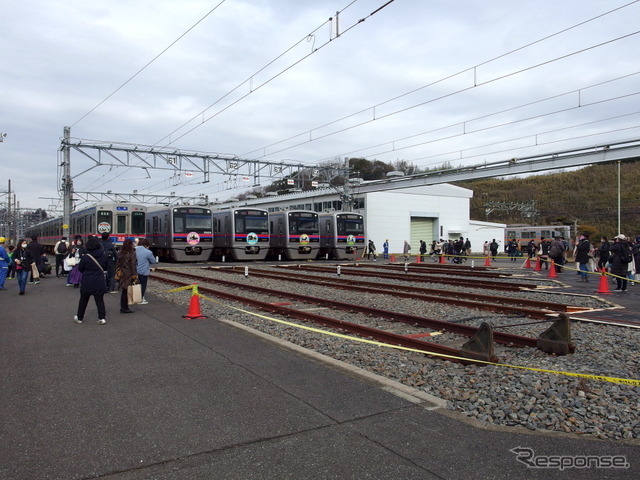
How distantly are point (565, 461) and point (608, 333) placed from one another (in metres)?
5.62

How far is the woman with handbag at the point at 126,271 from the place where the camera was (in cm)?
984

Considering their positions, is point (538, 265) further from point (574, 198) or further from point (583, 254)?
point (574, 198)

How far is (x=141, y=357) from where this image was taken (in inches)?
248

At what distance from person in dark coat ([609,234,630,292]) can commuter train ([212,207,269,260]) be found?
19535mm

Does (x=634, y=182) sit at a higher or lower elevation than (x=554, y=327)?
higher

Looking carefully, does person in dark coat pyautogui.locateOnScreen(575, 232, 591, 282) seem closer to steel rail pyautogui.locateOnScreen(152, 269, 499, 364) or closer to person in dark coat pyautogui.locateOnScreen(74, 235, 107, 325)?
steel rail pyautogui.locateOnScreen(152, 269, 499, 364)

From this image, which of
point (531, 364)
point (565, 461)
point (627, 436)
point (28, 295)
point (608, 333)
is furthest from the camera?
point (28, 295)

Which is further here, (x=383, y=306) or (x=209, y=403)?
(x=383, y=306)

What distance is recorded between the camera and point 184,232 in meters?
27.4

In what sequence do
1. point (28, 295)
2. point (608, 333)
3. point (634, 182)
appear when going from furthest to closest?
point (634, 182) → point (28, 295) → point (608, 333)

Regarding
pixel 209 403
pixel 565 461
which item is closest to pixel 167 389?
pixel 209 403

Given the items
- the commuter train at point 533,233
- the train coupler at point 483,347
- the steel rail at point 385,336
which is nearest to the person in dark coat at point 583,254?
the steel rail at point 385,336

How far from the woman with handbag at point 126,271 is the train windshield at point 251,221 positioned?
19080 mm

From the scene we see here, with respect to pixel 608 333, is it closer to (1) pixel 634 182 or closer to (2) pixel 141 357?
(2) pixel 141 357
